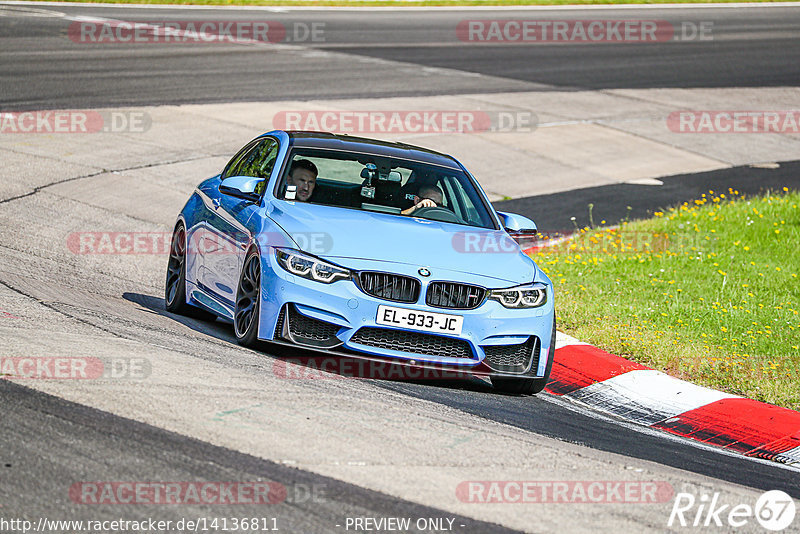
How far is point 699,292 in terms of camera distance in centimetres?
1092

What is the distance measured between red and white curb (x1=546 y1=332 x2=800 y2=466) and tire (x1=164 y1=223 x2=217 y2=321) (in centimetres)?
288

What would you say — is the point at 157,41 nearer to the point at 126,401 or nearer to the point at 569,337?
the point at 569,337

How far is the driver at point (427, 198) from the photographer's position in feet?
27.6

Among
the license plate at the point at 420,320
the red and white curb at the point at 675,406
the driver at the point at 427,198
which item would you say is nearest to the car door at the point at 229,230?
the driver at the point at 427,198

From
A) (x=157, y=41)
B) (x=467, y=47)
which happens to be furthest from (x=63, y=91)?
(x=467, y=47)

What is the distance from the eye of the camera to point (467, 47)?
96.6 ft

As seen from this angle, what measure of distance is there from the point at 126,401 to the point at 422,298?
86.9 inches

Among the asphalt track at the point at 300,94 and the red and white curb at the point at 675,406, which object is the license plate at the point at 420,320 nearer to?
the asphalt track at the point at 300,94

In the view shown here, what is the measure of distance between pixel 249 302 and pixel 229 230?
2.99ft

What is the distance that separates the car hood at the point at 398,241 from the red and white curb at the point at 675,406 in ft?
3.53

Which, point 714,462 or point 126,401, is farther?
point 714,462

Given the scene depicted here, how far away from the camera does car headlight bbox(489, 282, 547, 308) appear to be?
7.26 meters

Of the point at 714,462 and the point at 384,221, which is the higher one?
the point at 384,221

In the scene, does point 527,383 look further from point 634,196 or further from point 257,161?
point 634,196
